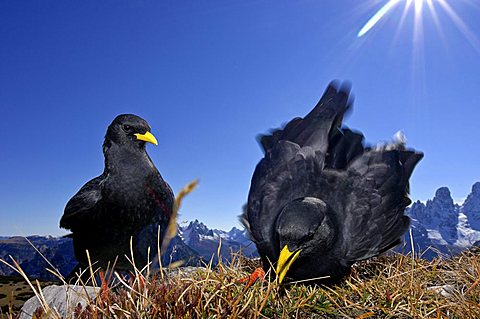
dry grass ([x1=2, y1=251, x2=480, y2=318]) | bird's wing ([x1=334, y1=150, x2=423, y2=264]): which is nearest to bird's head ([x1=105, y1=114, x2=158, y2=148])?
dry grass ([x1=2, y1=251, x2=480, y2=318])

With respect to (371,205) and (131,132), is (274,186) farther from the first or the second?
(131,132)

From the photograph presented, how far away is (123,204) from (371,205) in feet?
12.4

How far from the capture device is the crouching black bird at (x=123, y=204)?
6.35 m

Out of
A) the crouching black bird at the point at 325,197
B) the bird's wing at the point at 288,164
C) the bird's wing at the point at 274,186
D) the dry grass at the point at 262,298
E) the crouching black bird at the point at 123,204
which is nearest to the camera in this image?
the dry grass at the point at 262,298

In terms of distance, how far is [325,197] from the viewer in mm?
5719

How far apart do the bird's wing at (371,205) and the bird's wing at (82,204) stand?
385 cm

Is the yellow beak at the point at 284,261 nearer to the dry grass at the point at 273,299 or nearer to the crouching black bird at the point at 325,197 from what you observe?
the crouching black bird at the point at 325,197

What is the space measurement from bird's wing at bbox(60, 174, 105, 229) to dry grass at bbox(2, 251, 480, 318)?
9.04 feet

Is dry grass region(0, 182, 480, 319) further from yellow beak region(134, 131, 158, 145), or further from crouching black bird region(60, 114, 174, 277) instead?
yellow beak region(134, 131, 158, 145)

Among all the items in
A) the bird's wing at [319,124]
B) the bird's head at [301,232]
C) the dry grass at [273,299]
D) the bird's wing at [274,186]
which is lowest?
the dry grass at [273,299]

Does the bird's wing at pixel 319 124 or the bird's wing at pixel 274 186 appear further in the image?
the bird's wing at pixel 319 124

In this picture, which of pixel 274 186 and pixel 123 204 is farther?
pixel 123 204

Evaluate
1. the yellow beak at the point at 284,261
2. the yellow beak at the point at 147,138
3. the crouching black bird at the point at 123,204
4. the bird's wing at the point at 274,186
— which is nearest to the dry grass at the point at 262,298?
the yellow beak at the point at 284,261

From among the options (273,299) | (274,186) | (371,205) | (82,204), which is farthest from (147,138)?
(273,299)
